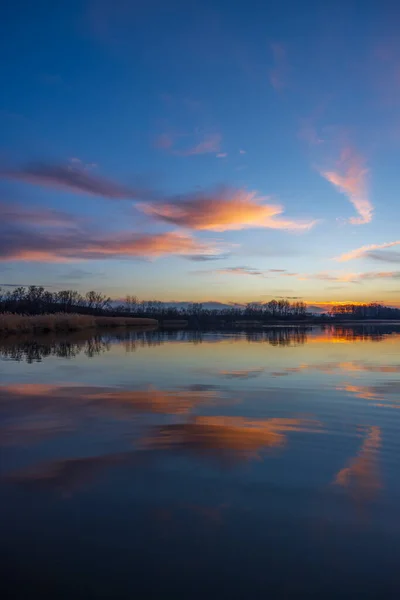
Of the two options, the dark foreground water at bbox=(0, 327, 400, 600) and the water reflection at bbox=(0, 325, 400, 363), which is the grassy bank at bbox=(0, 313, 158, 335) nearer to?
the water reflection at bbox=(0, 325, 400, 363)

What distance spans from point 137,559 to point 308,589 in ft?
3.96

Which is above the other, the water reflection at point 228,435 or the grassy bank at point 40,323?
the grassy bank at point 40,323

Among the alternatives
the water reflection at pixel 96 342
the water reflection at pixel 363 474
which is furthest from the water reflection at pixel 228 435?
the water reflection at pixel 96 342

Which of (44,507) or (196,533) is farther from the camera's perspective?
(44,507)

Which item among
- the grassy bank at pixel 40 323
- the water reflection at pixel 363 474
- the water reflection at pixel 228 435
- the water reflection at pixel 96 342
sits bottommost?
the water reflection at pixel 96 342

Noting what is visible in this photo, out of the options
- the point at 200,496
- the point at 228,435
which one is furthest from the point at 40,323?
the point at 200,496

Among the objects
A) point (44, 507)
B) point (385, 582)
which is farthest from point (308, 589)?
point (44, 507)

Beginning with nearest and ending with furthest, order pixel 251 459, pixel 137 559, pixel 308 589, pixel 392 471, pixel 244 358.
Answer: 1. pixel 308 589
2. pixel 137 559
3. pixel 392 471
4. pixel 251 459
5. pixel 244 358

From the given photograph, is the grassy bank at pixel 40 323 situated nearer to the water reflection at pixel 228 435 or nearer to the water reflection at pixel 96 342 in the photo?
the water reflection at pixel 96 342

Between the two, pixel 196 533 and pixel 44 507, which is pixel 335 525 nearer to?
pixel 196 533

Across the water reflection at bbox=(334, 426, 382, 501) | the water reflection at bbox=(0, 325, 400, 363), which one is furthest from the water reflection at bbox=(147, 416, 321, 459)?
the water reflection at bbox=(0, 325, 400, 363)

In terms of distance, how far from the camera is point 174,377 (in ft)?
38.9

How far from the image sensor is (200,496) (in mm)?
4109

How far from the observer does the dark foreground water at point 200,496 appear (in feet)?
9.65
